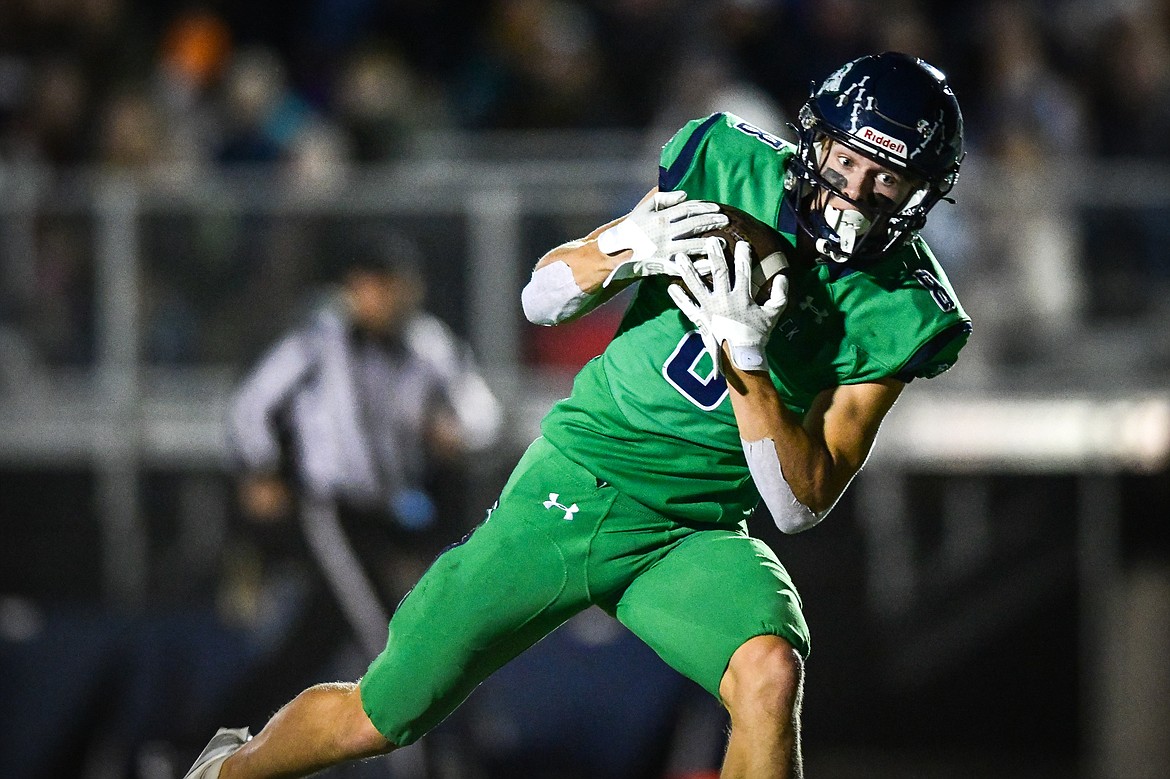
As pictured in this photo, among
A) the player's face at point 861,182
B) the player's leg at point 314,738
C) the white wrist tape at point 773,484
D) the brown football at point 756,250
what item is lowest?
the player's leg at point 314,738

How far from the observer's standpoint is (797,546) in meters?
7.03

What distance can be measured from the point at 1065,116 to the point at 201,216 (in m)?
4.12

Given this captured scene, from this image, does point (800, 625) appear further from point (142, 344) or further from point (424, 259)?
point (142, 344)

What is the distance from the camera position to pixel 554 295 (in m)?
3.44

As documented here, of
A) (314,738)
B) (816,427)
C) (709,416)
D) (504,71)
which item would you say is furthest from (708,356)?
(504,71)

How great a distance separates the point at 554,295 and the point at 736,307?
452mm

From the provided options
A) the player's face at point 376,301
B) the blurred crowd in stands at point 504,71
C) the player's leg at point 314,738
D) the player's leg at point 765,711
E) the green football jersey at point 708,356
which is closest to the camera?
the player's leg at point 765,711

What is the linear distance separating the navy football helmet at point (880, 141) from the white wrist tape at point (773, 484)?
0.41 meters

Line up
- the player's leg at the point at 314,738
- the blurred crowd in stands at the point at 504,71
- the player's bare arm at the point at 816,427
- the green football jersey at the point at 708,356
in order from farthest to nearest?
the blurred crowd in stands at the point at 504,71
the player's leg at the point at 314,738
the green football jersey at the point at 708,356
the player's bare arm at the point at 816,427

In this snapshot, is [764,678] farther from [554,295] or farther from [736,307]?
[554,295]


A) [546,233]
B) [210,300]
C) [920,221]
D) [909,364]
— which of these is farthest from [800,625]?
[210,300]

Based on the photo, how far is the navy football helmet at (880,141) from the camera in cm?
324

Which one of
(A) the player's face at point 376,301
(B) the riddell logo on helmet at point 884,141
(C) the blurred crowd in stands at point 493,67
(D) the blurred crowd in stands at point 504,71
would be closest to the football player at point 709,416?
(B) the riddell logo on helmet at point 884,141

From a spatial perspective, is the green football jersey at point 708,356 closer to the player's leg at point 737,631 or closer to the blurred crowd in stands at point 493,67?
the player's leg at point 737,631
